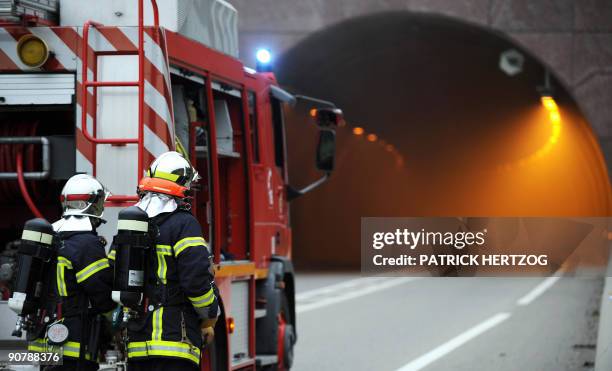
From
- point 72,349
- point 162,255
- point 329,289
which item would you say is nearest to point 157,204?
point 162,255

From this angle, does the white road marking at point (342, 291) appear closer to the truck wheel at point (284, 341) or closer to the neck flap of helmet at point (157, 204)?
the truck wheel at point (284, 341)

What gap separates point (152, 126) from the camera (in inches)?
313

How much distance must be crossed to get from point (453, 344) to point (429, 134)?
3382 centimetres

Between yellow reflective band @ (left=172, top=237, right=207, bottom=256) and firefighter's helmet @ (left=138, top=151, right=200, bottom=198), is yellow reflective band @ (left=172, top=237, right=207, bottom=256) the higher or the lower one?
the lower one

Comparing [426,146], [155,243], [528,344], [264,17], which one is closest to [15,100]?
[155,243]

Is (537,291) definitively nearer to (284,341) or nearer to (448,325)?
(448,325)

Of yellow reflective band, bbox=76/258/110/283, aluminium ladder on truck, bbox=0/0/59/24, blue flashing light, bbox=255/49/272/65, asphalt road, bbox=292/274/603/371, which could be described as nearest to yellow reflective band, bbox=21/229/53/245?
yellow reflective band, bbox=76/258/110/283

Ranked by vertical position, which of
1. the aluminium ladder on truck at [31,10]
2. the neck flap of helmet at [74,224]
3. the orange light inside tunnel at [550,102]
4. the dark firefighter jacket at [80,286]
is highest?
the orange light inside tunnel at [550,102]

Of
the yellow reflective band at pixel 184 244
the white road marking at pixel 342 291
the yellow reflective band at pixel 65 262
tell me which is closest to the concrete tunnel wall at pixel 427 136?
the white road marking at pixel 342 291

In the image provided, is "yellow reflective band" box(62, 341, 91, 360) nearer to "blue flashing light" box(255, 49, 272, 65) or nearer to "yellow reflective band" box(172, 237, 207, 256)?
"yellow reflective band" box(172, 237, 207, 256)

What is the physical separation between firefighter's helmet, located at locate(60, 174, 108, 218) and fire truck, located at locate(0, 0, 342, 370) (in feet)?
1.35

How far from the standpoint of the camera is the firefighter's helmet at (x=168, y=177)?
7.18m

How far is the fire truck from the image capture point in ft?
26.1

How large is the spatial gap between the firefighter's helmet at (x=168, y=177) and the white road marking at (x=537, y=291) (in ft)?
47.9
